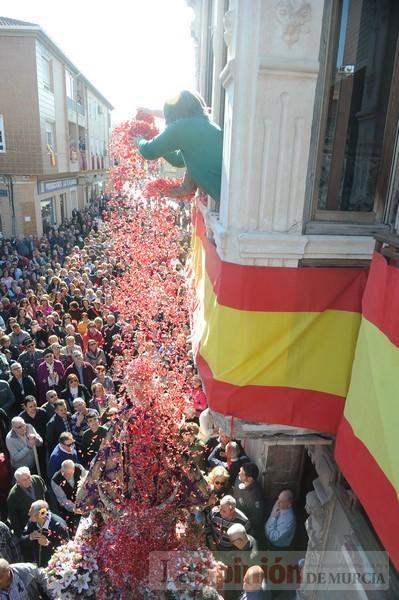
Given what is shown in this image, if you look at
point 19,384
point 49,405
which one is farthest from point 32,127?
point 49,405

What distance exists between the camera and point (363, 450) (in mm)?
2865

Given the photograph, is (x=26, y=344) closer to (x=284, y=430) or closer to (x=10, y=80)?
(x=284, y=430)

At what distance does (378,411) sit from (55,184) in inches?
1069

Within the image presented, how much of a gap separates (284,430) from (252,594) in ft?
5.77

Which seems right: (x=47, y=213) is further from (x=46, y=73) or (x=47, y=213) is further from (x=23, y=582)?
(x=23, y=582)

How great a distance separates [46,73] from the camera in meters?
23.6

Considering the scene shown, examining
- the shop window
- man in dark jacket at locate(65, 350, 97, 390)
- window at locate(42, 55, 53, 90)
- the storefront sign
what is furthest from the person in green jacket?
window at locate(42, 55, 53, 90)

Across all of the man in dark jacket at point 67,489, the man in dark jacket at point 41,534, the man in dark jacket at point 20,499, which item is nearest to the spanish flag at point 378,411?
the man in dark jacket at point 41,534

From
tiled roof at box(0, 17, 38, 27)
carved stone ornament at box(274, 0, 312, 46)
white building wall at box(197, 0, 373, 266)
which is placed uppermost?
tiled roof at box(0, 17, 38, 27)

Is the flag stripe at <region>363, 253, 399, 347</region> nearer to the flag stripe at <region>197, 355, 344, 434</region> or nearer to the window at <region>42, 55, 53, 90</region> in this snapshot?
the flag stripe at <region>197, 355, 344, 434</region>

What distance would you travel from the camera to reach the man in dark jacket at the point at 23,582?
3.79 m

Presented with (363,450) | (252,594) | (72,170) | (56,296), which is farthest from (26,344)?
(72,170)

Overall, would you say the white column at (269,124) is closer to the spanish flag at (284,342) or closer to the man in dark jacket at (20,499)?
the spanish flag at (284,342)

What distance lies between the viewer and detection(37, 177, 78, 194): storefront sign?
2415 centimetres
